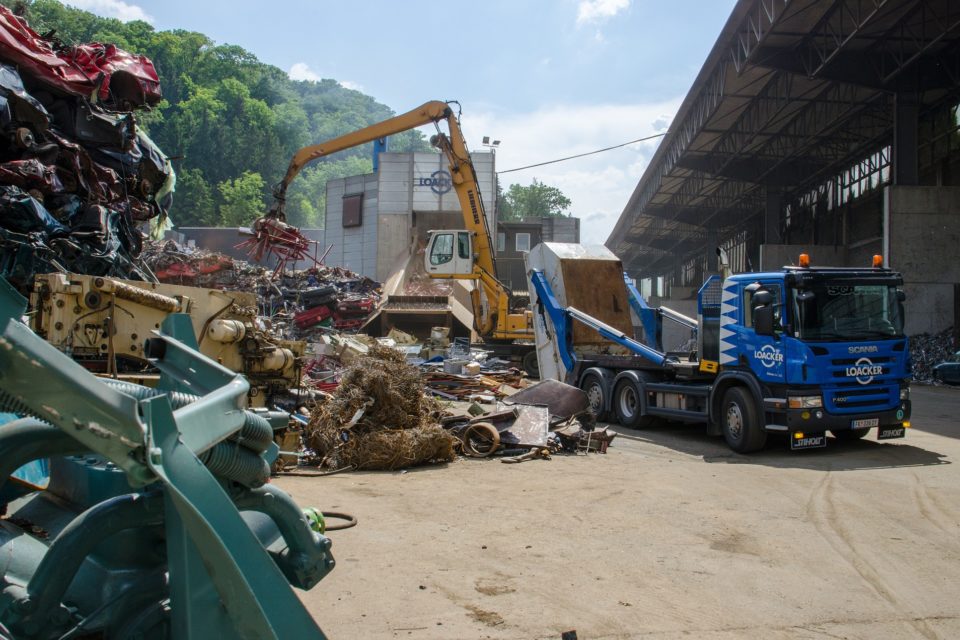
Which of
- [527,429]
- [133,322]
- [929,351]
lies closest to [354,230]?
[929,351]

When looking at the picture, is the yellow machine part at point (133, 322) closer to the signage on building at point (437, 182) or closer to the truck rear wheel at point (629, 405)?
the truck rear wheel at point (629, 405)

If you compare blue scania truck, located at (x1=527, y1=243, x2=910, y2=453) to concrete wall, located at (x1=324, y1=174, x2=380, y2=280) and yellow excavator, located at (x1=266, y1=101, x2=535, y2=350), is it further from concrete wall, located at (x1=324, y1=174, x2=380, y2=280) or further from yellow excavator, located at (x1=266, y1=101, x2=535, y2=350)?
concrete wall, located at (x1=324, y1=174, x2=380, y2=280)

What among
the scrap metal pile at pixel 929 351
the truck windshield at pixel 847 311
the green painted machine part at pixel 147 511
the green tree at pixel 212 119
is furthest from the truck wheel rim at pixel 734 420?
the green tree at pixel 212 119

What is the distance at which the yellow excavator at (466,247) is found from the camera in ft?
67.5

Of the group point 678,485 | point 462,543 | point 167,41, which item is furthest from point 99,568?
point 167,41

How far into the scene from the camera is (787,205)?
41031mm

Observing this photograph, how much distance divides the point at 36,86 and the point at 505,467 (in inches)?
279

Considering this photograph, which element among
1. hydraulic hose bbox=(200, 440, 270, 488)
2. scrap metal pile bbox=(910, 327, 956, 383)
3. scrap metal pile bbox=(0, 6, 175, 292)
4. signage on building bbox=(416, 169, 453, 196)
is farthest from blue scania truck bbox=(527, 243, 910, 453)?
signage on building bbox=(416, 169, 453, 196)

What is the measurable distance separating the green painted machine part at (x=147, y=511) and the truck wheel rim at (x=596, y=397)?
1088cm

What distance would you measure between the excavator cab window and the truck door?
11407 mm

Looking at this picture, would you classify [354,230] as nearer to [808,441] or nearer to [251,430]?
[808,441]

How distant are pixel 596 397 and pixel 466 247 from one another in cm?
820

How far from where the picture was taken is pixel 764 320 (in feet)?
31.0

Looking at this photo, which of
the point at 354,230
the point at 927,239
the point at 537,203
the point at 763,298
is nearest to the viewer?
the point at 763,298
